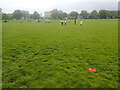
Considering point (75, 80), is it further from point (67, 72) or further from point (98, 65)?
point (98, 65)

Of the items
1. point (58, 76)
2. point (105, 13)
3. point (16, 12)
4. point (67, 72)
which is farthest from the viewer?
point (16, 12)

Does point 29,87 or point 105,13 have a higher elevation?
point 105,13

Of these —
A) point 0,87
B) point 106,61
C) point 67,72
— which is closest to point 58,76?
point 67,72

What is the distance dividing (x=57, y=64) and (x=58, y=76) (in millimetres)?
1130

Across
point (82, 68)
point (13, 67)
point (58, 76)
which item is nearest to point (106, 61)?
point (82, 68)

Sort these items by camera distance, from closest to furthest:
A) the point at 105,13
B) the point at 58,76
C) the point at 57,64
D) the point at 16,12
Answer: the point at 58,76 < the point at 57,64 < the point at 105,13 < the point at 16,12

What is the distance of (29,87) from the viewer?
3469mm

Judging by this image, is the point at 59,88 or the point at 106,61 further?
the point at 106,61

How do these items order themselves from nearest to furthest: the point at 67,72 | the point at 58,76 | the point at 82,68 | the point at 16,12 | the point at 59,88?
1. the point at 59,88
2. the point at 58,76
3. the point at 67,72
4. the point at 82,68
5. the point at 16,12

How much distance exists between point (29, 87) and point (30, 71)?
3.42 ft

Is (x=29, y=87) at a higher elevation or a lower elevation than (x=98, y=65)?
lower

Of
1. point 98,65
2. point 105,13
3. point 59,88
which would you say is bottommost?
point 59,88

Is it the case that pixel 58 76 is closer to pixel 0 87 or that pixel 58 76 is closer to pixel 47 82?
pixel 47 82

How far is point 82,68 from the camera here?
4.68 m
